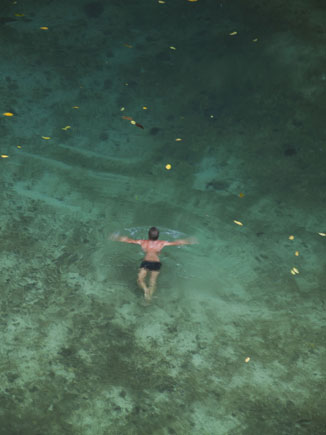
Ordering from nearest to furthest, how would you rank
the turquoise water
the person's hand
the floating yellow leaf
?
the turquoise water → the floating yellow leaf → the person's hand

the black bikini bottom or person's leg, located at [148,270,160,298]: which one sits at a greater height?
the black bikini bottom

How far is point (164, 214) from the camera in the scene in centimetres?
682

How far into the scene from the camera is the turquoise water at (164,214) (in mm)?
4559

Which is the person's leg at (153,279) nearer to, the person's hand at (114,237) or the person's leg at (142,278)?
the person's leg at (142,278)

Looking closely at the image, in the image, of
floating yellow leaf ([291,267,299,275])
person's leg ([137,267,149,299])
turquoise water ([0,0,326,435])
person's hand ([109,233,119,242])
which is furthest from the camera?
person's hand ([109,233,119,242])

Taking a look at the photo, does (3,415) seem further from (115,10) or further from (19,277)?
(115,10)

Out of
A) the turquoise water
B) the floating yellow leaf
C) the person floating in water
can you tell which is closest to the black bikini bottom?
the person floating in water

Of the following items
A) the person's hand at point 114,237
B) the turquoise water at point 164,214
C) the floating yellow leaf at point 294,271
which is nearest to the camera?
the turquoise water at point 164,214

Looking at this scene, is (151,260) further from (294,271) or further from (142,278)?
(294,271)

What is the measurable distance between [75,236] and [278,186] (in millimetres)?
3592

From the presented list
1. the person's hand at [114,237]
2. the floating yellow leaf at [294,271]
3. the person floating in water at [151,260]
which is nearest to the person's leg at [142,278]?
the person floating in water at [151,260]

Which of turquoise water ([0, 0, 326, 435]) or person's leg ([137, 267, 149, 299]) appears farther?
person's leg ([137, 267, 149, 299])

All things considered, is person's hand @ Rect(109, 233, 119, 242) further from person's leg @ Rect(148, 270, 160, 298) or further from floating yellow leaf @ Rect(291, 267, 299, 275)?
floating yellow leaf @ Rect(291, 267, 299, 275)

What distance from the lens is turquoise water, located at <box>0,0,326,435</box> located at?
15.0 feet
